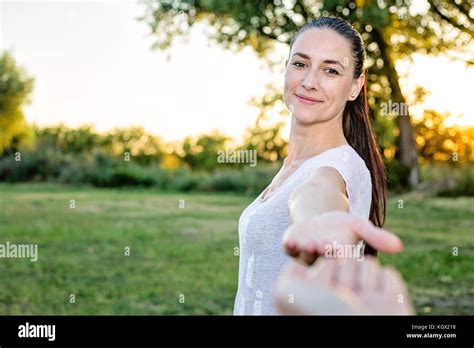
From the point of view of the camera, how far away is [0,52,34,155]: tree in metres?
11.9

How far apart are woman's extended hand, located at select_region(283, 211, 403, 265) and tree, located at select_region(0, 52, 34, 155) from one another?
38.5 feet

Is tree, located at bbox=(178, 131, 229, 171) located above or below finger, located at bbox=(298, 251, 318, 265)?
above

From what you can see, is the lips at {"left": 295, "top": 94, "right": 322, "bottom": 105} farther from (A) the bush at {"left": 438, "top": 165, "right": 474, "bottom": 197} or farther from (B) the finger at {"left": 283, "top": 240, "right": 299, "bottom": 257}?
(A) the bush at {"left": 438, "top": 165, "right": 474, "bottom": 197}

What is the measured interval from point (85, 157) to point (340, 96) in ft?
39.6

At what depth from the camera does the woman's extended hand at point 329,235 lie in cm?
68

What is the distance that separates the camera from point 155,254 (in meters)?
8.07

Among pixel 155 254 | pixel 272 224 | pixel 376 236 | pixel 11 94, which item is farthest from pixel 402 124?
pixel 376 236

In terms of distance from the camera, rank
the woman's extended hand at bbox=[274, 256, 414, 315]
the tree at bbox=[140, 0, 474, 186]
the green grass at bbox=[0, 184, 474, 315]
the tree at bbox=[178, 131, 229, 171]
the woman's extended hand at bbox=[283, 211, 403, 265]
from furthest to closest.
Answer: the tree at bbox=[178, 131, 229, 171] → the tree at bbox=[140, 0, 474, 186] → the green grass at bbox=[0, 184, 474, 315] → the woman's extended hand at bbox=[283, 211, 403, 265] → the woman's extended hand at bbox=[274, 256, 414, 315]

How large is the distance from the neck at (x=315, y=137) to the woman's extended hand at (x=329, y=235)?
0.93 m

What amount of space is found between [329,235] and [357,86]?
111 cm

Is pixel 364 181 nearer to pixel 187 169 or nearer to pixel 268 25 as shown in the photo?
pixel 268 25

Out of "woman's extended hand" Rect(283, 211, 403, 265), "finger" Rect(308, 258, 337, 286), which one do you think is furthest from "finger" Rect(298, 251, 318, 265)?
"finger" Rect(308, 258, 337, 286)

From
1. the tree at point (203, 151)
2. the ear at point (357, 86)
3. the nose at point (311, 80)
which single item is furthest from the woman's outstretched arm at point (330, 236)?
the tree at point (203, 151)

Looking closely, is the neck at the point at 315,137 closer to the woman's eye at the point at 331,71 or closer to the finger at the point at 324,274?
the woman's eye at the point at 331,71
